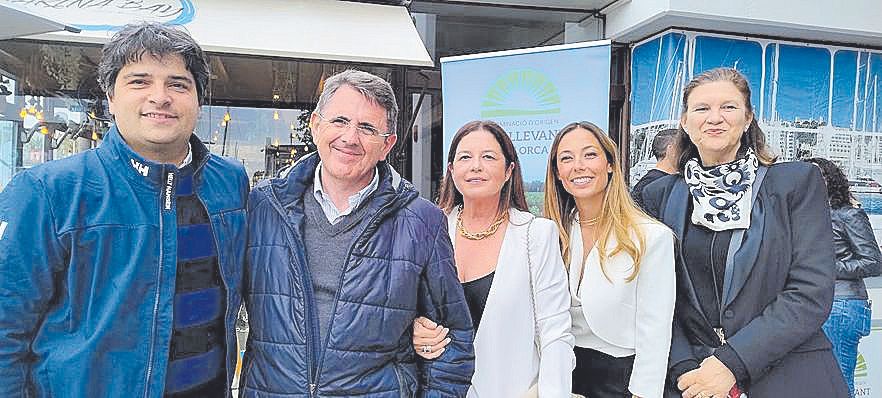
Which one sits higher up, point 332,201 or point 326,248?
point 332,201

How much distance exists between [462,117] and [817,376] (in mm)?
2949

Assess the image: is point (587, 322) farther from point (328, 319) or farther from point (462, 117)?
point (462, 117)

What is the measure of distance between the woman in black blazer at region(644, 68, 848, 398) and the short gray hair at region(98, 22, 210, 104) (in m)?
1.61

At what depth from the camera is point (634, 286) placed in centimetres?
229

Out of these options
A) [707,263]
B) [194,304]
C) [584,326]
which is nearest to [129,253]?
[194,304]

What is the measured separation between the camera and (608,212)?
237 cm

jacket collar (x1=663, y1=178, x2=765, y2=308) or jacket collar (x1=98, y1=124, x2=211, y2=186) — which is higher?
jacket collar (x1=98, y1=124, x2=211, y2=186)

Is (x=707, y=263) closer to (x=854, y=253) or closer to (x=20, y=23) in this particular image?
(x=854, y=253)

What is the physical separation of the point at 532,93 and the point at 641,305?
96.9 inches

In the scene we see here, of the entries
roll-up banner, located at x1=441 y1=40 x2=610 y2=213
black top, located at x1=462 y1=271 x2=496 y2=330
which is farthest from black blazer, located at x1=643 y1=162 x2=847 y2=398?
roll-up banner, located at x1=441 y1=40 x2=610 y2=213

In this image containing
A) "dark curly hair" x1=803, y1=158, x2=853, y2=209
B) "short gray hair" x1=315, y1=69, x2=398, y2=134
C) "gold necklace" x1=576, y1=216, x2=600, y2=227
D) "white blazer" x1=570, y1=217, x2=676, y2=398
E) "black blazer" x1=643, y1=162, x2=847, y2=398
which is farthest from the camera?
"dark curly hair" x1=803, y1=158, x2=853, y2=209

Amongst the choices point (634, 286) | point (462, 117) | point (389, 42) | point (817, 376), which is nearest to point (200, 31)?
point (389, 42)

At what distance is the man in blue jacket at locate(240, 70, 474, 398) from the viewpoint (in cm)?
177

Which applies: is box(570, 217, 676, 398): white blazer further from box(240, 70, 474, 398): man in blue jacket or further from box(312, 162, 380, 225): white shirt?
box(312, 162, 380, 225): white shirt
